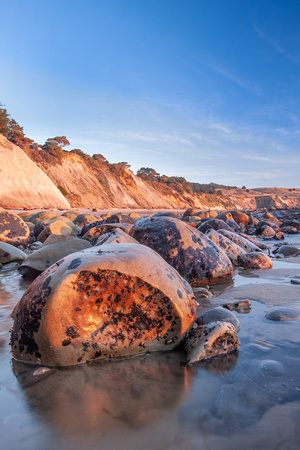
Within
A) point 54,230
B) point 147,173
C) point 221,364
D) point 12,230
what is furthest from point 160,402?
point 147,173

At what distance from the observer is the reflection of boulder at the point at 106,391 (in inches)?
51.3

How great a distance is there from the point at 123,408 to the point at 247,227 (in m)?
13.2

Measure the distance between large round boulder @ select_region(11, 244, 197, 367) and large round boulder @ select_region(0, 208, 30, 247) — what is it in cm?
569

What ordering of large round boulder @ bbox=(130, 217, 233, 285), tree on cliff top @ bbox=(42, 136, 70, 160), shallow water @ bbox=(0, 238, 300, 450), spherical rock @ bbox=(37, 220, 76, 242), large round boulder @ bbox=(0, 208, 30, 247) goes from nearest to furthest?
shallow water @ bbox=(0, 238, 300, 450) < large round boulder @ bbox=(130, 217, 233, 285) < spherical rock @ bbox=(37, 220, 76, 242) < large round boulder @ bbox=(0, 208, 30, 247) < tree on cliff top @ bbox=(42, 136, 70, 160)

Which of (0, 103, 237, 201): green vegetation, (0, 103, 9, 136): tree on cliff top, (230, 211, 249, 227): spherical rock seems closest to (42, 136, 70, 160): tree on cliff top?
(0, 103, 237, 201): green vegetation

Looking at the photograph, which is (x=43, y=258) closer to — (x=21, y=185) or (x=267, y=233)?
(x=267, y=233)

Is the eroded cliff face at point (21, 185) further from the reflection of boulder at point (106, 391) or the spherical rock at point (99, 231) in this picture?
the reflection of boulder at point (106, 391)

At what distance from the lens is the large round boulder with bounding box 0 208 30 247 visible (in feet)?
23.5

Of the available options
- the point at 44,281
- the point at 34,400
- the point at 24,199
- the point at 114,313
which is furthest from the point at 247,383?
the point at 24,199

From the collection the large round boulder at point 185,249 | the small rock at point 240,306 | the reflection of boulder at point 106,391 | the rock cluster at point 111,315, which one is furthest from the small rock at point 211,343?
the large round boulder at point 185,249

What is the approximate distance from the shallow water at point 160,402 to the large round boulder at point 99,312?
98 millimetres

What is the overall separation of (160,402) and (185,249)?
8.83 feet

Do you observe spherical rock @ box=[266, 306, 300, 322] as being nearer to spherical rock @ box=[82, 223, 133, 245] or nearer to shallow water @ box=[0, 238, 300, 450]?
shallow water @ box=[0, 238, 300, 450]

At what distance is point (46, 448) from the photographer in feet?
3.71
